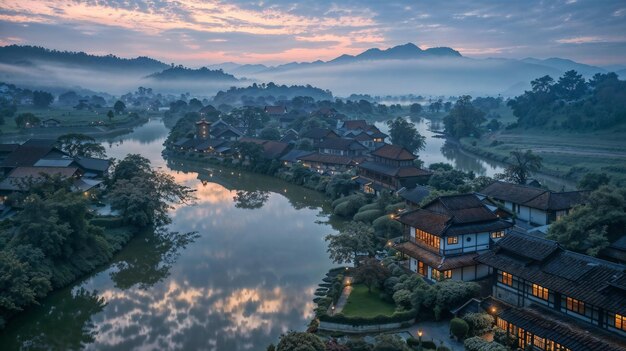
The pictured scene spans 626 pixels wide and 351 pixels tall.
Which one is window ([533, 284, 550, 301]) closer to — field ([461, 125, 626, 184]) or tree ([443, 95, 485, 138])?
field ([461, 125, 626, 184])

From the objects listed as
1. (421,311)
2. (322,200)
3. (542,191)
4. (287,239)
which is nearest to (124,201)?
(287,239)

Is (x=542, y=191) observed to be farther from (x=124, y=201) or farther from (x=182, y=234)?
(x=124, y=201)

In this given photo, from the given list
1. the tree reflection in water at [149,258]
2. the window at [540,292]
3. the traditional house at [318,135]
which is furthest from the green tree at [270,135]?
the window at [540,292]

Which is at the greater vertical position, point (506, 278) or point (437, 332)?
point (506, 278)

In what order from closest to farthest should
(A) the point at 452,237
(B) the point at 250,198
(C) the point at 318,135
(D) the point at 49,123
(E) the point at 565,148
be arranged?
(A) the point at 452,237 → (B) the point at 250,198 → (E) the point at 565,148 → (C) the point at 318,135 → (D) the point at 49,123

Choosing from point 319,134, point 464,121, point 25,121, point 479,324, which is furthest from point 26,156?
point 464,121

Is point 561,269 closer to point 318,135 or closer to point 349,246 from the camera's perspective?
point 349,246
